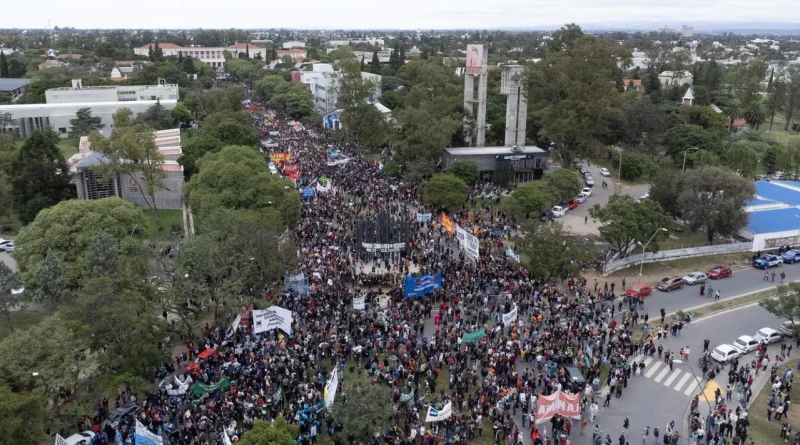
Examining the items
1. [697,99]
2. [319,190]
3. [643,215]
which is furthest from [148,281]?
[697,99]

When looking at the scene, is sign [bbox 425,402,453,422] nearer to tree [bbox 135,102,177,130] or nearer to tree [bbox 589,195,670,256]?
tree [bbox 589,195,670,256]

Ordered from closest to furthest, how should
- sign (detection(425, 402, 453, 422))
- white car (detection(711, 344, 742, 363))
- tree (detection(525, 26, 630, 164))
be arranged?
sign (detection(425, 402, 453, 422))
white car (detection(711, 344, 742, 363))
tree (detection(525, 26, 630, 164))

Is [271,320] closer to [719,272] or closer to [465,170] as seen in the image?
[719,272]

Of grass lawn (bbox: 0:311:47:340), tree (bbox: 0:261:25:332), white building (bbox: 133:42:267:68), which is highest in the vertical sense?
white building (bbox: 133:42:267:68)

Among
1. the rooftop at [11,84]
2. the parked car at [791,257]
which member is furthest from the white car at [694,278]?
the rooftop at [11,84]

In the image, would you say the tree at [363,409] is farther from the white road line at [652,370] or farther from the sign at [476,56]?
the sign at [476,56]

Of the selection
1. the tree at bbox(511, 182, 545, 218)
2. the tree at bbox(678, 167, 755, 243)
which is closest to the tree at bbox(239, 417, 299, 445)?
the tree at bbox(511, 182, 545, 218)

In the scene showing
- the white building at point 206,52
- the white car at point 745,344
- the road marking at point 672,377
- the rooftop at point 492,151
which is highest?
the white building at point 206,52

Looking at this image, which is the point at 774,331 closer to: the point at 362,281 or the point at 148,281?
the point at 362,281
